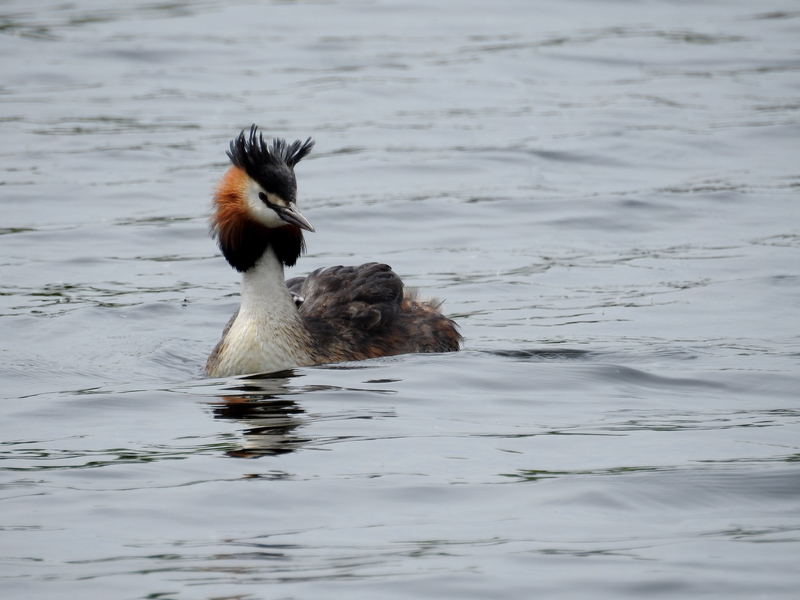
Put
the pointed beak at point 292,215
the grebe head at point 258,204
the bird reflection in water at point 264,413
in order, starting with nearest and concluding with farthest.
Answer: the bird reflection in water at point 264,413, the pointed beak at point 292,215, the grebe head at point 258,204

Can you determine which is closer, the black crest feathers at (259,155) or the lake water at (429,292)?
the lake water at (429,292)

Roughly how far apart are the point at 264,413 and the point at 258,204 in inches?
67.9

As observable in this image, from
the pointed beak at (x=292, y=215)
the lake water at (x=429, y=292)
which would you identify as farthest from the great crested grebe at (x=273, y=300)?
the lake water at (x=429, y=292)

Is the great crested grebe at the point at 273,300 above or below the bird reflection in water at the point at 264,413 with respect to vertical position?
above

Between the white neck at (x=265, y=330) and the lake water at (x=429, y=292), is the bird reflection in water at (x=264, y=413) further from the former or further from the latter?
the white neck at (x=265, y=330)

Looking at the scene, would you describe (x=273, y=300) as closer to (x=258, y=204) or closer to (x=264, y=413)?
(x=258, y=204)

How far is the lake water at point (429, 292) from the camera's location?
623 centimetres

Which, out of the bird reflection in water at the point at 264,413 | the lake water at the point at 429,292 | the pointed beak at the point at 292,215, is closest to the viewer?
the lake water at the point at 429,292

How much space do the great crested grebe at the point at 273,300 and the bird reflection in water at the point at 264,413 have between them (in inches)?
11.1

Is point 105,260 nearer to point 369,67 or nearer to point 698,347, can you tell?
point 698,347

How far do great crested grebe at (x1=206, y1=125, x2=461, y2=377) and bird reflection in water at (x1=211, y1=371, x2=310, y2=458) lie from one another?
0.93 feet

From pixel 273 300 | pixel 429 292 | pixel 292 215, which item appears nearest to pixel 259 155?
pixel 292 215

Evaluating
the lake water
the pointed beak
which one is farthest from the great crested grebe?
the lake water

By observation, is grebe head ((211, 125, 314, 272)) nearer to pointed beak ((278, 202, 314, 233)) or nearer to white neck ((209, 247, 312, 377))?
pointed beak ((278, 202, 314, 233))
